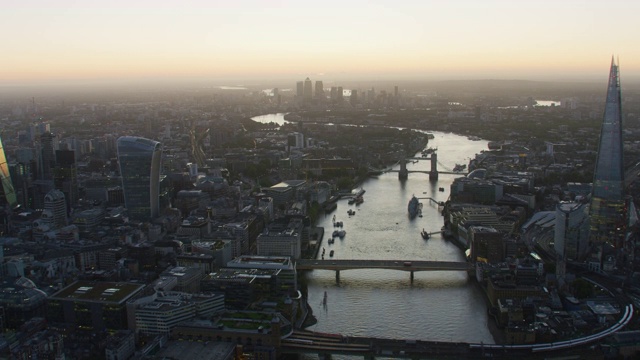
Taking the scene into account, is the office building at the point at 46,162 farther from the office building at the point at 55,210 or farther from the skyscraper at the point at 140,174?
the skyscraper at the point at 140,174

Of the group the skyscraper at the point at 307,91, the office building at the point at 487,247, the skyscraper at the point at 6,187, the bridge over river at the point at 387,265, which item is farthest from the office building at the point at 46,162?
the skyscraper at the point at 307,91

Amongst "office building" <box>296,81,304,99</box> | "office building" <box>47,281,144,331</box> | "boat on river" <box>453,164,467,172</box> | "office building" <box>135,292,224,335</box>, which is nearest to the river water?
"office building" <box>135,292,224,335</box>

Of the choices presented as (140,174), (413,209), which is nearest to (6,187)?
(140,174)

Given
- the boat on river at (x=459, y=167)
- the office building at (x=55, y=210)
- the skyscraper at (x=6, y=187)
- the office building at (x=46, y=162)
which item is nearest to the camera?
the office building at (x=55, y=210)

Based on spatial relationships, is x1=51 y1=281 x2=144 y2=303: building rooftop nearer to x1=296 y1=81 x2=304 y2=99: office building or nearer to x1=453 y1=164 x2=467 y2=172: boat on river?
x1=453 y1=164 x2=467 y2=172: boat on river

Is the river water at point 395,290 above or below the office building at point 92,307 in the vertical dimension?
below

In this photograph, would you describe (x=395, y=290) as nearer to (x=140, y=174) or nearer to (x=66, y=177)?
(x=140, y=174)

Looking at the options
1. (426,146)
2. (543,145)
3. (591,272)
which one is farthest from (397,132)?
(591,272)
